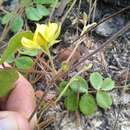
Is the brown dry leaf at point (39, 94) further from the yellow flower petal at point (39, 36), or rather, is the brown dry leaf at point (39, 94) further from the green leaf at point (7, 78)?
the yellow flower petal at point (39, 36)

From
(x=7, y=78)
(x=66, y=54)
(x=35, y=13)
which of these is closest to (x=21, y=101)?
(x=7, y=78)

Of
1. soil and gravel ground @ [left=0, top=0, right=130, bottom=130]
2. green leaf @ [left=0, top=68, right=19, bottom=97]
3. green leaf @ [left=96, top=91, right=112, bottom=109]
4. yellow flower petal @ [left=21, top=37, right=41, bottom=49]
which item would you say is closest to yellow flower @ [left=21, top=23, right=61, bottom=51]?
yellow flower petal @ [left=21, top=37, right=41, bottom=49]

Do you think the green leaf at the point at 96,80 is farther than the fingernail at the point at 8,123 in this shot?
Yes

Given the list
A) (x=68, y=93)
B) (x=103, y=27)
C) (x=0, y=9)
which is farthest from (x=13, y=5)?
(x=68, y=93)

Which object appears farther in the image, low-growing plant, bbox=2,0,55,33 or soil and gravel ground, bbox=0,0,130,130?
low-growing plant, bbox=2,0,55,33

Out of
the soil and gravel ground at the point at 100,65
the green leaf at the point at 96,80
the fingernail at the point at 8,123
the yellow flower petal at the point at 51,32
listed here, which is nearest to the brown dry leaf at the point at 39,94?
the soil and gravel ground at the point at 100,65

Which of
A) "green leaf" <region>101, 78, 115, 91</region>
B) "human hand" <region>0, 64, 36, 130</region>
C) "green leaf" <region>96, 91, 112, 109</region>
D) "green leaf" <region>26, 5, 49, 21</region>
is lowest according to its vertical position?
"green leaf" <region>96, 91, 112, 109</region>

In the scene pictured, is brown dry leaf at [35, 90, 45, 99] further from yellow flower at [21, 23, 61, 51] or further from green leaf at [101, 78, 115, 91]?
yellow flower at [21, 23, 61, 51]
